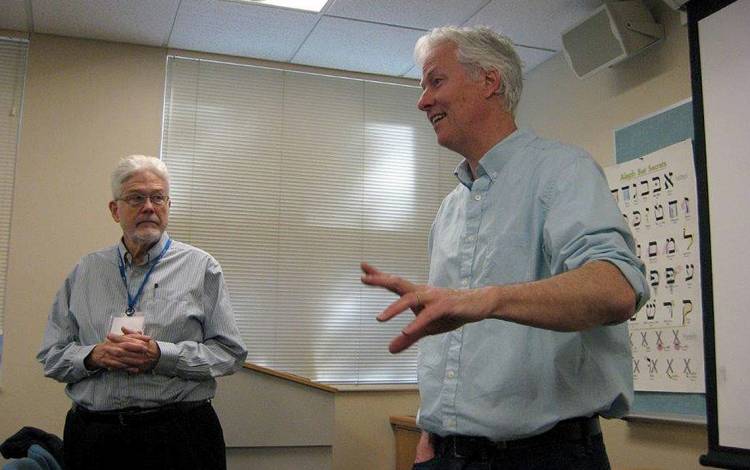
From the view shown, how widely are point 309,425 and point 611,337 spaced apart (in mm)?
2341

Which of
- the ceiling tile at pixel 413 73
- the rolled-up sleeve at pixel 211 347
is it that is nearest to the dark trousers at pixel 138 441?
the rolled-up sleeve at pixel 211 347

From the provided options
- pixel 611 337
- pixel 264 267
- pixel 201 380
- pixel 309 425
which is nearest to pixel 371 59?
pixel 264 267

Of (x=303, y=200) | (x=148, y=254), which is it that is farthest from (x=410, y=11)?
(x=148, y=254)

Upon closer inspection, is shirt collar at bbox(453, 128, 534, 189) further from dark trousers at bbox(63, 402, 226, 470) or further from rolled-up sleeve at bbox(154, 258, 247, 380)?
dark trousers at bbox(63, 402, 226, 470)

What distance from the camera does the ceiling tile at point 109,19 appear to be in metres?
3.83

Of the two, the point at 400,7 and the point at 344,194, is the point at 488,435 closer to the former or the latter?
the point at 400,7

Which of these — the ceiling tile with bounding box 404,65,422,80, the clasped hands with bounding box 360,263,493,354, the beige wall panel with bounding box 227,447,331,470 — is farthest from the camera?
the ceiling tile with bounding box 404,65,422,80

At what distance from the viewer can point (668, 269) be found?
3324 mm

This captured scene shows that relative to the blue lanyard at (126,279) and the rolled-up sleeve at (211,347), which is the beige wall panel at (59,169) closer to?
the blue lanyard at (126,279)

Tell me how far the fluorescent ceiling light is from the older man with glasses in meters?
1.54

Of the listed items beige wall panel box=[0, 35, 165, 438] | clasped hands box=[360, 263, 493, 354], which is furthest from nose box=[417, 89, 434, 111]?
beige wall panel box=[0, 35, 165, 438]

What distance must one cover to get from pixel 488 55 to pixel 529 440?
Result: 32.0 inches

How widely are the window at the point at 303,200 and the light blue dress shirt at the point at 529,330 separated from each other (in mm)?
2951

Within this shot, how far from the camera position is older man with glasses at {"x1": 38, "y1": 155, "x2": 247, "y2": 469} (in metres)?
2.29
